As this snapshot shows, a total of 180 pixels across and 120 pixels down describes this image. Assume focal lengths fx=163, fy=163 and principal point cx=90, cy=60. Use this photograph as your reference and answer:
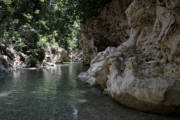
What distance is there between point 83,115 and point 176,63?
3424 mm

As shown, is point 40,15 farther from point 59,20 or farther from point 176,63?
point 176,63

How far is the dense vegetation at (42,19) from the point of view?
20.1 m

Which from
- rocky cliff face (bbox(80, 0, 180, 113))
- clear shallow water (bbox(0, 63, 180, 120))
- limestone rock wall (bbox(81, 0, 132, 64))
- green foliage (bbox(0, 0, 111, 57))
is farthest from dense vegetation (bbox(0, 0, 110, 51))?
clear shallow water (bbox(0, 63, 180, 120))

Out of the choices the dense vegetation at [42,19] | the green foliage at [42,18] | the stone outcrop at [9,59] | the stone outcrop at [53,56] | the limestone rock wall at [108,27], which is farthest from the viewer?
the stone outcrop at [53,56]

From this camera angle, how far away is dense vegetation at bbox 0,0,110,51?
20.1m

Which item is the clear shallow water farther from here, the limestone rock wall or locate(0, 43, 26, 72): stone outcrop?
locate(0, 43, 26, 72): stone outcrop

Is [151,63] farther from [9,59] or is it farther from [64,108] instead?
[9,59]

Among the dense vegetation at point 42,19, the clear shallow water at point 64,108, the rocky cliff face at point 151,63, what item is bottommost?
the clear shallow water at point 64,108

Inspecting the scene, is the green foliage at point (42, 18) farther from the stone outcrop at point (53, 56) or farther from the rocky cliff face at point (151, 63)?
the rocky cliff face at point (151, 63)

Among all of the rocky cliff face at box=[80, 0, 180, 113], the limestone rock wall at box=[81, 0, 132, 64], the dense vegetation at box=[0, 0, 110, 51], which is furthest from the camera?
the dense vegetation at box=[0, 0, 110, 51]

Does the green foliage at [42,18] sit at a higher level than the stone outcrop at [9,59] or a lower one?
higher

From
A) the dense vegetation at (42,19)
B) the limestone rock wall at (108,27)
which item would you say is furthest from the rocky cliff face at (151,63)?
the dense vegetation at (42,19)

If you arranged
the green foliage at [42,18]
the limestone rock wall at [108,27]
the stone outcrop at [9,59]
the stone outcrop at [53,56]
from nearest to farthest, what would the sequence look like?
the limestone rock wall at [108,27]
the stone outcrop at [9,59]
the green foliage at [42,18]
the stone outcrop at [53,56]

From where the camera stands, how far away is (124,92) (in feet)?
18.6
